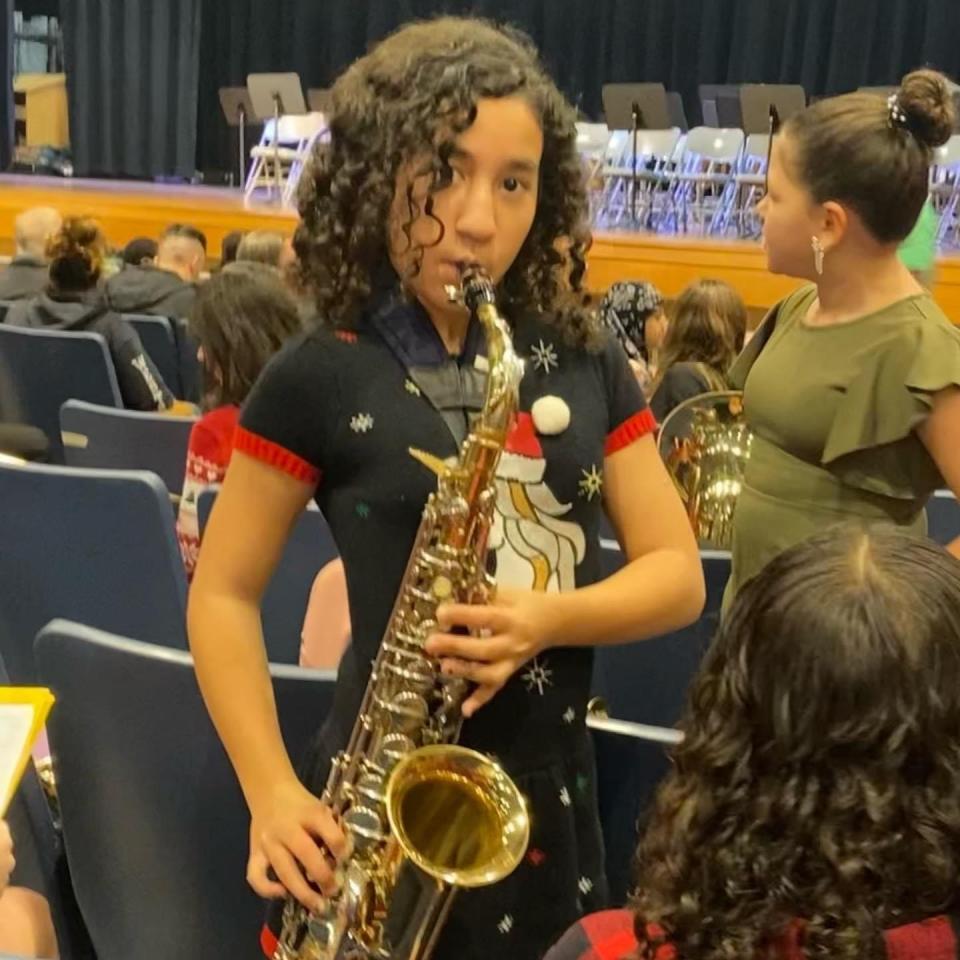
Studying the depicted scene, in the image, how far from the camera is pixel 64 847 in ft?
5.09

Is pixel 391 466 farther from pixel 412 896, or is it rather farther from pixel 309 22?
pixel 309 22

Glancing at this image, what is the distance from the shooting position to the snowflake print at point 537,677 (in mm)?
1286

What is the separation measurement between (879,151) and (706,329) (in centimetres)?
170

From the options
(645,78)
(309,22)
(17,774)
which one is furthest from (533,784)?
(309,22)

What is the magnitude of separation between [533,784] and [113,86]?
1131cm

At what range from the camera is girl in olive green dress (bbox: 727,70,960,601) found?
5.71 feet

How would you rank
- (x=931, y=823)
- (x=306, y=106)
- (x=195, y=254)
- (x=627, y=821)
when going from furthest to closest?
(x=306, y=106) → (x=195, y=254) → (x=627, y=821) → (x=931, y=823)

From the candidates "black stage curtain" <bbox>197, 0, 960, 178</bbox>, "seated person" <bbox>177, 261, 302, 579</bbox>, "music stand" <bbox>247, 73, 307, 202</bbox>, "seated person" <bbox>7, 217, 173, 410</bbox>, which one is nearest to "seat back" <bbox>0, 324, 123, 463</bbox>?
"seated person" <bbox>7, 217, 173, 410</bbox>

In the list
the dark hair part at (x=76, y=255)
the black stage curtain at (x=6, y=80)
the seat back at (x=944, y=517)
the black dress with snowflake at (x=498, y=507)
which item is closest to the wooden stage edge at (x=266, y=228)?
the black stage curtain at (x=6, y=80)

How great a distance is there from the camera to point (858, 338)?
1.80m

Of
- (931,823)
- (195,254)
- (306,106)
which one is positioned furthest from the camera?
(306,106)

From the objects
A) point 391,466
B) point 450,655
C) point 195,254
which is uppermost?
point 391,466

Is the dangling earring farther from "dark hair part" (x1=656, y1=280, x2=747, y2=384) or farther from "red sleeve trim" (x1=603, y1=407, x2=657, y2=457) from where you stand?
"dark hair part" (x1=656, y1=280, x2=747, y2=384)

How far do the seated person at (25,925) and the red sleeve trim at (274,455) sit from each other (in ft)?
1.71
